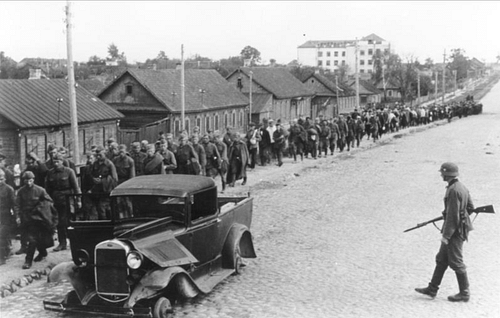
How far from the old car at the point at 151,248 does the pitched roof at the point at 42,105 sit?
877 inches

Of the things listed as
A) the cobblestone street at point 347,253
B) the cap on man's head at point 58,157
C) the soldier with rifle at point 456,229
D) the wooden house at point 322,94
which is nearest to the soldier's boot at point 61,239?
the cap on man's head at point 58,157

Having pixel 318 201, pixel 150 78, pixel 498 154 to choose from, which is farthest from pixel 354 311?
pixel 150 78

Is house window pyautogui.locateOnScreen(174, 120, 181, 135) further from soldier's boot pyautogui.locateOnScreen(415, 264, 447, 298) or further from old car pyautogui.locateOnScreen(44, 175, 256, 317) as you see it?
soldier's boot pyautogui.locateOnScreen(415, 264, 447, 298)

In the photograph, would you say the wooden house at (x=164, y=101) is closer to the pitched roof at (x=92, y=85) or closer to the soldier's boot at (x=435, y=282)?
the pitched roof at (x=92, y=85)

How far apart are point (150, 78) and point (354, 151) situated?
21.2 metres

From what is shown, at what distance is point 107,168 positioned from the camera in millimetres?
12102

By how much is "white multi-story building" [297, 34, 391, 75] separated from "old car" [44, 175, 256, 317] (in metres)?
146

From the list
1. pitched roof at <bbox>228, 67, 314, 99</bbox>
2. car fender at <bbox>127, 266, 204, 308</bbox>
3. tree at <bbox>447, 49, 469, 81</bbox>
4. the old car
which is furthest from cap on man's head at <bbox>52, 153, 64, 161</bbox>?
tree at <bbox>447, 49, 469, 81</bbox>

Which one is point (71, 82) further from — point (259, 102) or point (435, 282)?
point (259, 102)

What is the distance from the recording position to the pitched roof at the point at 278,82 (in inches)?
2490

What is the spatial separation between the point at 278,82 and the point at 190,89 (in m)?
19.3

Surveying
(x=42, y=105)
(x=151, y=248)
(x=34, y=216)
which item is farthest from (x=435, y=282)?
(x=42, y=105)

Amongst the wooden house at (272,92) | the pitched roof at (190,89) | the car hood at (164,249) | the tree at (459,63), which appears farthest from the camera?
the tree at (459,63)

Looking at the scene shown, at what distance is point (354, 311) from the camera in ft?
26.2
